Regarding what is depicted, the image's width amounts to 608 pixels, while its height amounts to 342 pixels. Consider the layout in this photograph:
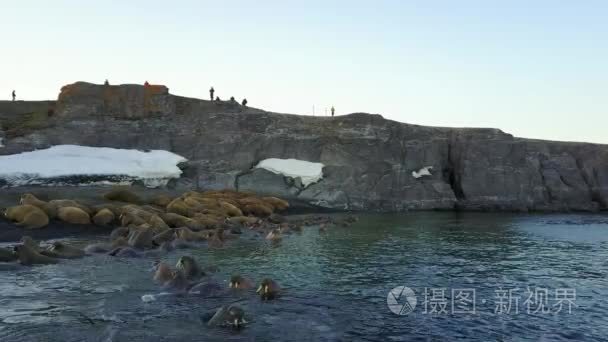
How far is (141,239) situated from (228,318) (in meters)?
11.2

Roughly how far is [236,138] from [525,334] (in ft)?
145

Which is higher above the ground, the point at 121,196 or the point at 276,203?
the point at 121,196

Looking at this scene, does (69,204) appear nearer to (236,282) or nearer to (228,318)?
(236,282)

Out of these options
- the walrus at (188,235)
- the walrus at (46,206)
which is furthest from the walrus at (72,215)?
the walrus at (188,235)

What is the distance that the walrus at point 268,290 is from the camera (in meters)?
13.1

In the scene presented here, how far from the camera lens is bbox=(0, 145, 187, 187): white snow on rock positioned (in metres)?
39.9

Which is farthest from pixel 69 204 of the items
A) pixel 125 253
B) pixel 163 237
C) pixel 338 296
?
pixel 338 296

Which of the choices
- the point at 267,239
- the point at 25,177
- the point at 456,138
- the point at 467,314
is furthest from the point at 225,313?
the point at 456,138

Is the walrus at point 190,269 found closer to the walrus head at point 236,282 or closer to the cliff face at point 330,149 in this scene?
the walrus head at point 236,282

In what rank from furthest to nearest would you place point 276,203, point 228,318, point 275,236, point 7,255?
point 276,203 < point 275,236 < point 7,255 < point 228,318

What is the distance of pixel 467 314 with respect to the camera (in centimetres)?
1179

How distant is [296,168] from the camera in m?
49.8

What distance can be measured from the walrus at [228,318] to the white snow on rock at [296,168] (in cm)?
3656

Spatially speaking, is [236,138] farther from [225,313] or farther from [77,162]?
[225,313]
